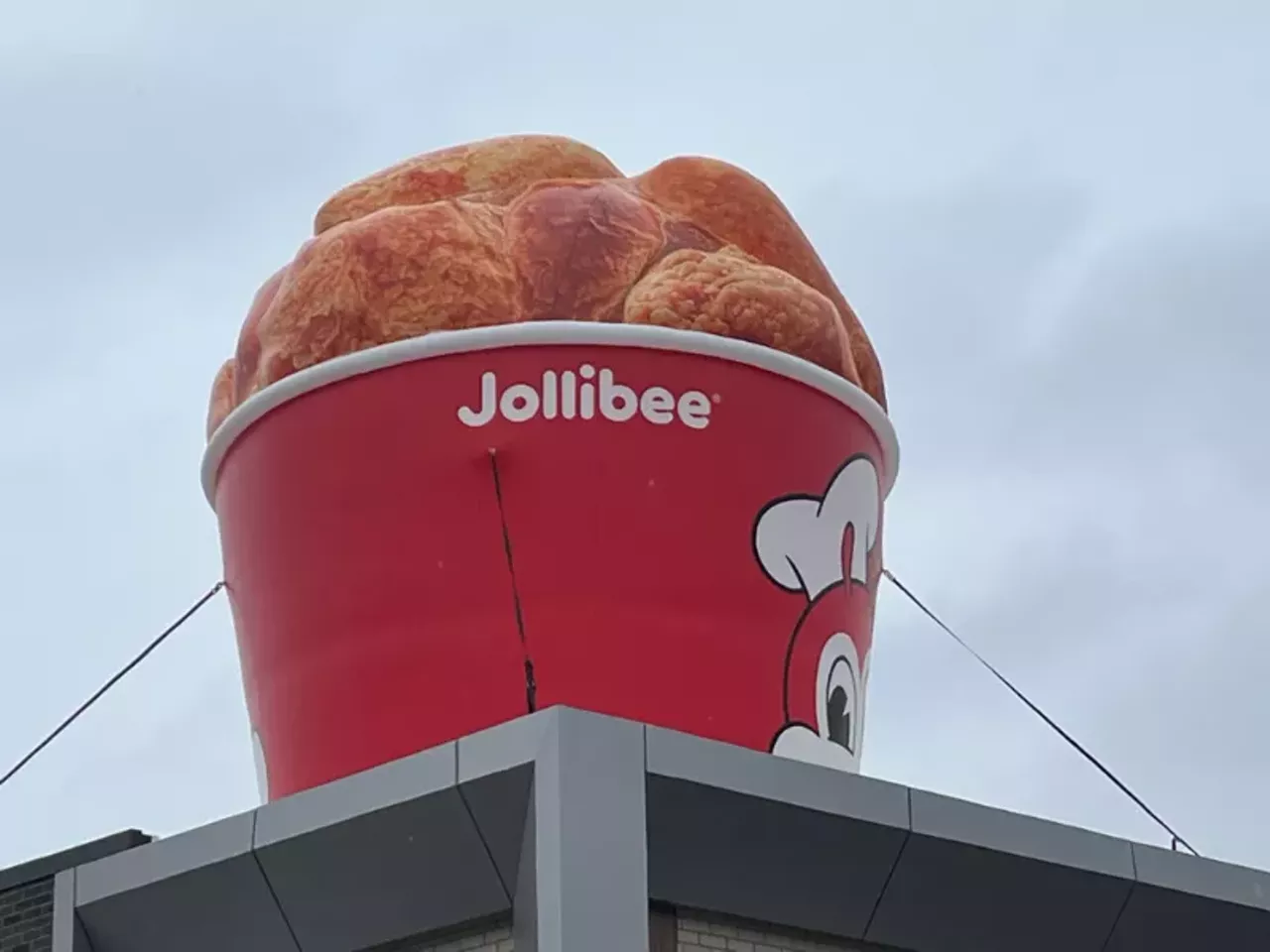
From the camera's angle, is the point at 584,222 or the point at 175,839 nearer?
the point at 175,839

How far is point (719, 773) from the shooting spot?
10.3 m

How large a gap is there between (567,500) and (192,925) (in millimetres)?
2406

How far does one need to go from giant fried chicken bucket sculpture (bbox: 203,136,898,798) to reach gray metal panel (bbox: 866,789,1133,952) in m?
0.91

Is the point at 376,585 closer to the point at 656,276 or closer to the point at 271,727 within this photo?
the point at 271,727

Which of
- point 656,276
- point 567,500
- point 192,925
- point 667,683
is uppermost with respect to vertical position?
point 656,276

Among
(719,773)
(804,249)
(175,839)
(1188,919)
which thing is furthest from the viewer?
(804,249)

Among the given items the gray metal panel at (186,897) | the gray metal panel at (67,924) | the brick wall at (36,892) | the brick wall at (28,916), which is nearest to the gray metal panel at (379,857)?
the gray metal panel at (186,897)

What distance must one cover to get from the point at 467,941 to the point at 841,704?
2372 millimetres

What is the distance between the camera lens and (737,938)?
10.8 meters

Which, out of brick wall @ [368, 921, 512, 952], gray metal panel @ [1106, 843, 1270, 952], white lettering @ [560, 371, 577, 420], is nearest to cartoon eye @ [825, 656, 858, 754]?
gray metal panel @ [1106, 843, 1270, 952]

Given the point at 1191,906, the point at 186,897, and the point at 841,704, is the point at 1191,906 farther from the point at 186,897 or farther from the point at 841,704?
the point at 186,897

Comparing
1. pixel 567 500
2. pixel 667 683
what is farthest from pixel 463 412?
pixel 667 683

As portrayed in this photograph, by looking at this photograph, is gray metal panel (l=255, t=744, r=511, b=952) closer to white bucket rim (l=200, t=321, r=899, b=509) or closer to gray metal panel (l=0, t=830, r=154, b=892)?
white bucket rim (l=200, t=321, r=899, b=509)

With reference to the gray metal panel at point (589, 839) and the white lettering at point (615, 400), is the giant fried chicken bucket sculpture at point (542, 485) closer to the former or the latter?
the white lettering at point (615, 400)
